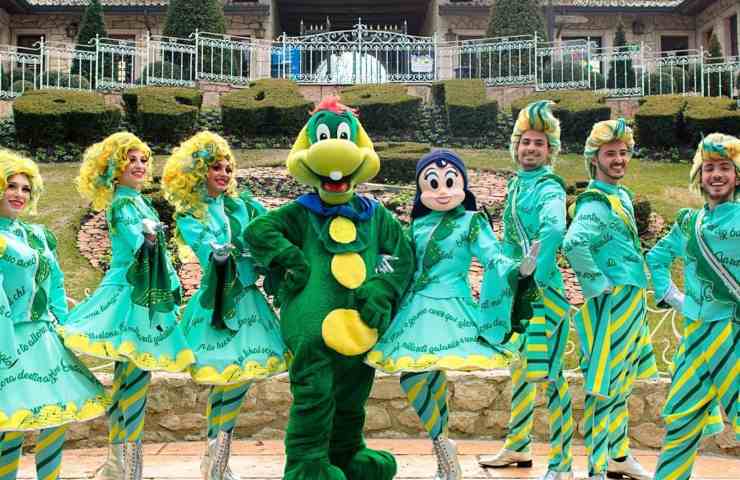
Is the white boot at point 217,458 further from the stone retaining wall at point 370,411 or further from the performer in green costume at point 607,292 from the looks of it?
the performer in green costume at point 607,292

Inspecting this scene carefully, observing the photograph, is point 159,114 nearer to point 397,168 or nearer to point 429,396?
point 397,168

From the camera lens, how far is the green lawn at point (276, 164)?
26.0 feet

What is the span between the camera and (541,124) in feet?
16.1

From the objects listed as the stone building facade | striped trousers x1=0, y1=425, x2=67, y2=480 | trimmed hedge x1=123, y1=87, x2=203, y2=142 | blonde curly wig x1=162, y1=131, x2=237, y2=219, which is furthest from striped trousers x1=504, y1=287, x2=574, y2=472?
the stone building facade

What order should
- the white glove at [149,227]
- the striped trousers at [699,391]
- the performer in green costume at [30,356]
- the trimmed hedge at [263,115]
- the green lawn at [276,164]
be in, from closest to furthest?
the performer in green costume at [30,356], the striped trousers at [699,391], the white glove at [149,227], the green lawn at [276,164], the trimmed hedge at [263,115]

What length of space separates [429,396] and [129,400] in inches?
67.9

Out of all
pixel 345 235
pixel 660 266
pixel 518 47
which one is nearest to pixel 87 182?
pixel 345 235

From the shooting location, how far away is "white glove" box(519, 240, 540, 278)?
13.3ft

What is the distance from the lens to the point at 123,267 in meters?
4.71

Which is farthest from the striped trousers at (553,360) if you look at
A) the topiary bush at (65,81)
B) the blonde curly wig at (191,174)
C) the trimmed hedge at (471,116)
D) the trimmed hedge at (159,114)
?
the topiary bush at (65,81)

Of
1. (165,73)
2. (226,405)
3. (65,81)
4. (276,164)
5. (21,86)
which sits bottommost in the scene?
(226,405)

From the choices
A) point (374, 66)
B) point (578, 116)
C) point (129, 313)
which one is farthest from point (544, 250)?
point (374, 66)

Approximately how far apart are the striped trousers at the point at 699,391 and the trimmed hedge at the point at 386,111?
10.6 meters

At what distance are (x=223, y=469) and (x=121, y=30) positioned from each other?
23443 mm
